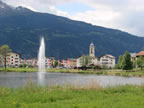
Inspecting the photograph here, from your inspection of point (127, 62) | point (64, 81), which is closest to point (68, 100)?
point (64, 81)

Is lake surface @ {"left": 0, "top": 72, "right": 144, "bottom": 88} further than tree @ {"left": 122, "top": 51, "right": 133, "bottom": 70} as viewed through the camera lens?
No

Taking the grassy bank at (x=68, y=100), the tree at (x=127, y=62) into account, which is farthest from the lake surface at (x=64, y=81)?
the tree at (x=127, y=62)

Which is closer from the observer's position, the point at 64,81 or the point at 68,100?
the point at 68,100

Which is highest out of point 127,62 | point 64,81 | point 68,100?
point 127,62

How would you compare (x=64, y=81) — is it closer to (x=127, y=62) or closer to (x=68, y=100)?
(x=68, y=100)

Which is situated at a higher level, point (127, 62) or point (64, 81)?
point (127, 62)

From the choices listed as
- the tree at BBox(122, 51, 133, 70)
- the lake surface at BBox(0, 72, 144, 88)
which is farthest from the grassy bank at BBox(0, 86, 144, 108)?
the tree at BBox(122, 51, 133, 70)

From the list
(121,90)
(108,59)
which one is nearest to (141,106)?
(121,90)

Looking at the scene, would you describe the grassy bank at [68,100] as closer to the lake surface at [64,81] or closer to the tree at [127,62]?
the lake surface at [64,81]

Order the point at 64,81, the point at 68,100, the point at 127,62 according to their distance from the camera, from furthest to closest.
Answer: the point at 127,62
the point at 64,81
the point at 68,100

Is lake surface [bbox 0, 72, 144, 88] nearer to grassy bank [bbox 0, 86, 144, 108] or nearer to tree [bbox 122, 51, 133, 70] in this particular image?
grassy bank [bbox 0, 86, 144, 108]

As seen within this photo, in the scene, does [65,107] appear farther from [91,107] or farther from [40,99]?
[40,99]

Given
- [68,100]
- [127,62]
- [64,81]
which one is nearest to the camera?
[68,100]

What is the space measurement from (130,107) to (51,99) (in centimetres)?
554
